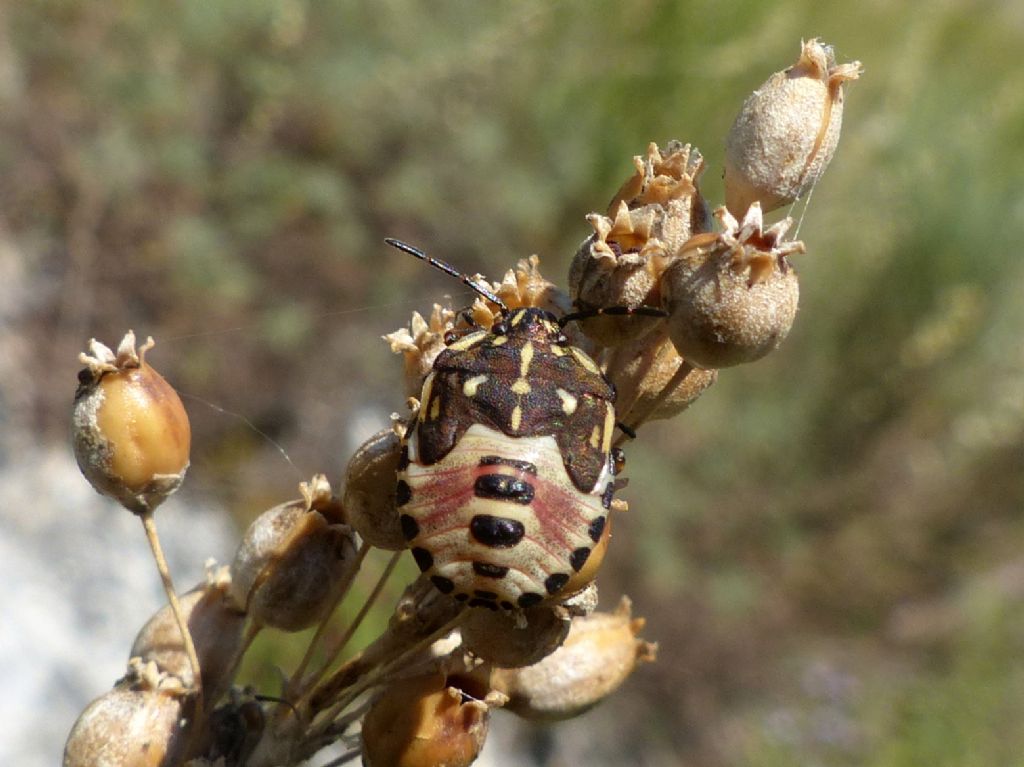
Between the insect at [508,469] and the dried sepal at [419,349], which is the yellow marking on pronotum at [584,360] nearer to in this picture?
the insect at [508,469]

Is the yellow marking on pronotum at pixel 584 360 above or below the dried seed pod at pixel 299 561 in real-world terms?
above

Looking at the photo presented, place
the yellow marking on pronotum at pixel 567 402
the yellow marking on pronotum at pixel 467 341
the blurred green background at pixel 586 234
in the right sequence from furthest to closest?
1. the blurred green background at pixel 586 234
2. the yellow marking on pronotum at pixel 467 341
3. the yellow marking on pronotum at pixel 567 402

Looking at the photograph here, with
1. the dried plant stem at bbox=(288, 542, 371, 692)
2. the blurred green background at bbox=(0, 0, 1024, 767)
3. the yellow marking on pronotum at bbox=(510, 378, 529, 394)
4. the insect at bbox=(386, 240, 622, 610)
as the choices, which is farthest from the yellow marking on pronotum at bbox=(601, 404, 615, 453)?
the blurred green background at bbox=(0, 0, 1024, 767)

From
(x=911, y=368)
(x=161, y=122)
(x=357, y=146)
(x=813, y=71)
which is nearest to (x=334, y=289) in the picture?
(x=357, y=146)

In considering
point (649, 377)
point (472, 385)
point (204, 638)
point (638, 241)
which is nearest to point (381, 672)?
point (204, 638)

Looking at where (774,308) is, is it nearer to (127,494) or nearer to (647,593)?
(127,494)

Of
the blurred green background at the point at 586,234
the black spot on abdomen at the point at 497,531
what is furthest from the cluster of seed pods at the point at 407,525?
the blurred green background at the point at 586,234

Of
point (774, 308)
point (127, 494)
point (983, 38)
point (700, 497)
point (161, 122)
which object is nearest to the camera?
point (774, 308)
